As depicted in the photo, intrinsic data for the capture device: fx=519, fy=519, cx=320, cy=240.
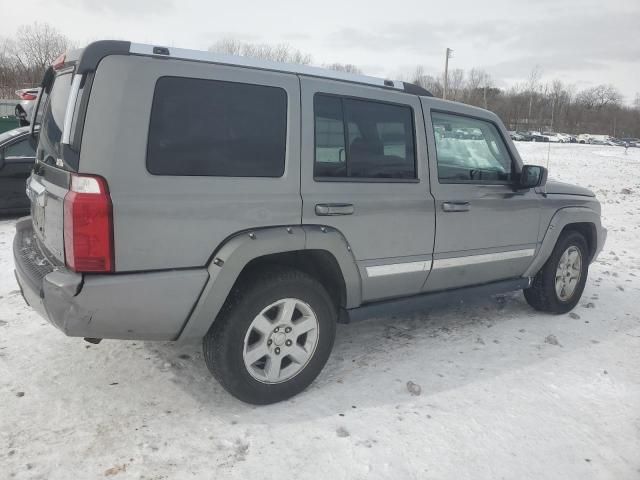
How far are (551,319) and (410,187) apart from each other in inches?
86.8

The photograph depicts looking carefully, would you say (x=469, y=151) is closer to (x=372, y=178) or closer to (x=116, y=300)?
(x=372, y=178)

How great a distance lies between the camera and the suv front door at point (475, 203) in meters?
3.72

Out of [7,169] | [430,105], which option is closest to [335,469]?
[430,105]

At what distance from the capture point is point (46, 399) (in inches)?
119

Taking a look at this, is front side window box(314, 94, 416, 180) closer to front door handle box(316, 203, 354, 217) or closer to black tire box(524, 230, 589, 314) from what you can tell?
front door handle box(316, 203, 354, 217)

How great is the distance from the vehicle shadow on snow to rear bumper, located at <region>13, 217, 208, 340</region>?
700mm

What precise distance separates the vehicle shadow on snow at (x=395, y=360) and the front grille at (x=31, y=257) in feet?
3.46

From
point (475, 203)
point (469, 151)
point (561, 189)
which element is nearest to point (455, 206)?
point (475, 203)

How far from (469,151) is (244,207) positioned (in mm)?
2055

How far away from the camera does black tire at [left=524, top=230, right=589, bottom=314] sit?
4668 millimetres

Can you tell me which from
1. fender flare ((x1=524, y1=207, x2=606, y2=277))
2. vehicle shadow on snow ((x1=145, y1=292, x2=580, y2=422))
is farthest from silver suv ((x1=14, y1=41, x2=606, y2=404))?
fender flare ((x1=524, y1=207, x2=606, y2=277))

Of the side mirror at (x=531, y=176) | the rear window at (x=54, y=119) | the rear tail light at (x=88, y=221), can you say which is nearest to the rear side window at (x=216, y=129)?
the rear tail light at (x=88, y=221)

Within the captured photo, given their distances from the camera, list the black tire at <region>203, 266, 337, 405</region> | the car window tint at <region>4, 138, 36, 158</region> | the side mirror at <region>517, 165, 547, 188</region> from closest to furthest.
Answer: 1. the black tire at <region>203, 266, 337, 405</region>
2. the side mirror at <region>517, 165, 547, 188</region>
3. the car window tint at <region>4, 138, 36, 158</region>

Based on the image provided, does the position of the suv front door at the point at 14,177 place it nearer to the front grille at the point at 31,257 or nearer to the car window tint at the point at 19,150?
the car window tint at the point at 19,150
